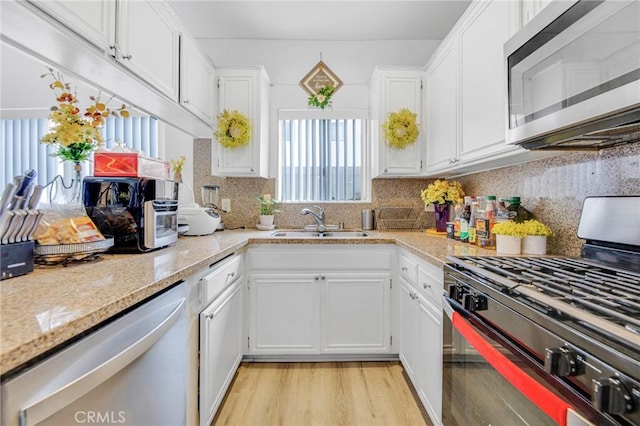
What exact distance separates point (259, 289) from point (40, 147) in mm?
3353

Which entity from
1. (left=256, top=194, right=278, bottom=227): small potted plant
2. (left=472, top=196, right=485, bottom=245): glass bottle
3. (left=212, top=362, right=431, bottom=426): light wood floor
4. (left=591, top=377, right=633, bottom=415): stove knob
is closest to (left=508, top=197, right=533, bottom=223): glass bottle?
(left=472, top=196, right=485, bottom=245): glass bottle

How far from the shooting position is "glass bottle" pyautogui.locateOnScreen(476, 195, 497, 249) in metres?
1.73

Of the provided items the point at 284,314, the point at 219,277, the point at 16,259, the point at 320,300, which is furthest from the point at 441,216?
the point at 16,259

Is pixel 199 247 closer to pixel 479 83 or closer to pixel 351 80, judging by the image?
pixel 479 83

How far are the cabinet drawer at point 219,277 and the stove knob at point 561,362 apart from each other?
1204mm

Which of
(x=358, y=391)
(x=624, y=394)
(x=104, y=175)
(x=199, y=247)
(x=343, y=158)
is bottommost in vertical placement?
(x=358, y=391)

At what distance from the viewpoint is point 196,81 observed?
224 centimetres

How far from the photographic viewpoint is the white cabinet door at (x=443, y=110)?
204 cm

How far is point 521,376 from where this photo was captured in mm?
774

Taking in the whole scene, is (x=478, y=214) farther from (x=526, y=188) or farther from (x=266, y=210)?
(x=266, y=210)

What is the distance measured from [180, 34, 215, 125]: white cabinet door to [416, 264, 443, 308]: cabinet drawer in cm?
177

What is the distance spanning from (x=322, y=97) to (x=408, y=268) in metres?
1.67

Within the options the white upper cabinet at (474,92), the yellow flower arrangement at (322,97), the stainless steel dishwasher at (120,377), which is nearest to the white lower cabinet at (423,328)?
the white upper cabinet at (474,92)

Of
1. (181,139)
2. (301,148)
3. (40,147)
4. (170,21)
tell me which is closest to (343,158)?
(301,148)
